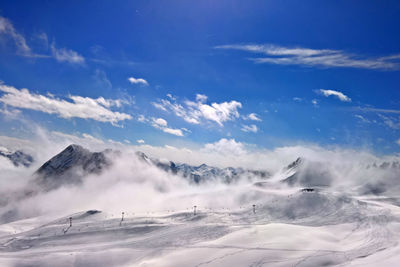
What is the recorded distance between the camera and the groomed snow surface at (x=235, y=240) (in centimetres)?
8825

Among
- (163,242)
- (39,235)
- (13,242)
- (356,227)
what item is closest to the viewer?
(163,242)

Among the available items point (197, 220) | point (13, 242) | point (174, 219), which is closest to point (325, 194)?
point (197, 220)

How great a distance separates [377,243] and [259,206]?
90.7m

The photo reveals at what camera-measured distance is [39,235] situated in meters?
147

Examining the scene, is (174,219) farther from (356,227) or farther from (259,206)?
(356,227)

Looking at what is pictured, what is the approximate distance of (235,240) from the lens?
342 ft

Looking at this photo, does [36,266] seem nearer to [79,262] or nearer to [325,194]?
[79,262]

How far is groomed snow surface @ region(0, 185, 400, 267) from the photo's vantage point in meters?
88.2

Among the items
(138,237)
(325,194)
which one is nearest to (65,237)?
(138,237)

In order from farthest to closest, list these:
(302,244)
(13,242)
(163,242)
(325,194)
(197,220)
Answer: (325,194) < (197,220) < (13,242) < (163,242) < (302,244)

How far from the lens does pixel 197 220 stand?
165m

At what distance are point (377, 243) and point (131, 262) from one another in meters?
83.9

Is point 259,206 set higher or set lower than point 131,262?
higher

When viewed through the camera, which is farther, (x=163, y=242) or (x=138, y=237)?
(x=138, y=237)
